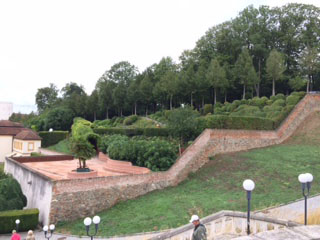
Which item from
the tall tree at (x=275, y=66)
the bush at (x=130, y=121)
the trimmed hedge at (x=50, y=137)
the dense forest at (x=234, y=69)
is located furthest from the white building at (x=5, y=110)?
the tall tree at (x=275, y=66)

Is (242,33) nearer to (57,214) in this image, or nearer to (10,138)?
(10,138)

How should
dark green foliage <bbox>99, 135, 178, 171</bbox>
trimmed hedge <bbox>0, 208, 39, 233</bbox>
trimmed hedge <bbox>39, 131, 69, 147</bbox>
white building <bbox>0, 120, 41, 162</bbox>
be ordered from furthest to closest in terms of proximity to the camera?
trimmed hedge <bbox>39, 131, 69, 147</bbox>, white building <bbox>0, 120, 41, 162</bbox>, dark green foliage <bbox>99, 135, 178, 171</bbox>, trimmed hedge <bbox>0, 208, 39, 233</bbox>

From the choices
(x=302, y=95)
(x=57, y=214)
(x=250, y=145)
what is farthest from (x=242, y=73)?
(x=57, y=214)

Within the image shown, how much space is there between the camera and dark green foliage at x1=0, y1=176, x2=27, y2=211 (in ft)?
45.6

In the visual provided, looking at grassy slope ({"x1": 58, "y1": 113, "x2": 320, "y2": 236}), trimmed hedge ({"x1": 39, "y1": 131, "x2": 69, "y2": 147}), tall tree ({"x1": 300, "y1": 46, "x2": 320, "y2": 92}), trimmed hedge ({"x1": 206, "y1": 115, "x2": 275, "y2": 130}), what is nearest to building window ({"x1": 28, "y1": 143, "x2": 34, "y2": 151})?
trimmed hedge ({"x1": 39, "y1": 131, "x2": 69, "y2": 147})

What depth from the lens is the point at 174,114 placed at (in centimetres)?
1834

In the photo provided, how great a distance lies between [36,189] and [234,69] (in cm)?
2691

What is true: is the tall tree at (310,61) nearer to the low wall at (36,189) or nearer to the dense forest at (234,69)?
the dense forest at (234,69)

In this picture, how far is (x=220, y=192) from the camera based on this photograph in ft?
44.5

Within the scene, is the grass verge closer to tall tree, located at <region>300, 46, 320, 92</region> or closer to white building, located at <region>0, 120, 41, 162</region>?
white building, located at <region>0, 120, 41, 162</region>

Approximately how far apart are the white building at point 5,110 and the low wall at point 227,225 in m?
64.9

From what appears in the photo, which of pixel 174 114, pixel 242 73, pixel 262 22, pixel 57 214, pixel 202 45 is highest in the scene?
pixel 262 22

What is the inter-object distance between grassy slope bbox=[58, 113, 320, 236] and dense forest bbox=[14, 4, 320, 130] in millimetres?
16268

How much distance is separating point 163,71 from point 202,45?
7.52 m
